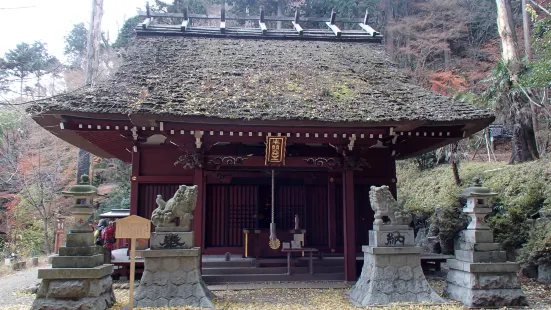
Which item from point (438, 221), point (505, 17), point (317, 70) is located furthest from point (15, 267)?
point (505, 17)

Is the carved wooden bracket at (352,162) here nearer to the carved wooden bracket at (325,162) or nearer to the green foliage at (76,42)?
the carved wooden bracket at (325,162)

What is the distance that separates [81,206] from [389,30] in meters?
18.4

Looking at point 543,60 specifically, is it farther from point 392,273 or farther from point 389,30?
point 389,30

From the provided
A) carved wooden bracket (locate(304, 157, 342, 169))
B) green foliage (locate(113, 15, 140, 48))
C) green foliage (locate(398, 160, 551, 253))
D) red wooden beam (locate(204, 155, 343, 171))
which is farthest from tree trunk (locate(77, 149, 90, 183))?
green foliage (locate(398, 160, 551, 253))

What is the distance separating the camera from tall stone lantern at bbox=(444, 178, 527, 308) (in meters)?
6.07

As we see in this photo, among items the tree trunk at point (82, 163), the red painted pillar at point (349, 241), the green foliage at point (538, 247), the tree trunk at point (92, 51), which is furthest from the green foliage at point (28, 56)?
the green foliage at point (538, 247)

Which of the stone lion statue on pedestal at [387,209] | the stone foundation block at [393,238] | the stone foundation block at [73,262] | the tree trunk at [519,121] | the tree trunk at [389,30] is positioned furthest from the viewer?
the tree trunk at [389,30]

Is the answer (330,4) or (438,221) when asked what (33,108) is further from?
(330,4)

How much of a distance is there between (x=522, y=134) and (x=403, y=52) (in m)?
9.70

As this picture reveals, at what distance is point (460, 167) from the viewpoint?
12.8m

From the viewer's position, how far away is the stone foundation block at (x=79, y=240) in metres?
5.84

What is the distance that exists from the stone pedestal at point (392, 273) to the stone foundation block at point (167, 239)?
2.96 meters

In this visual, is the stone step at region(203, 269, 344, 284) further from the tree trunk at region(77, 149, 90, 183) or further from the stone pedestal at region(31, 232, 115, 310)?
the tree trunk at region(77, 149, 90, 183)

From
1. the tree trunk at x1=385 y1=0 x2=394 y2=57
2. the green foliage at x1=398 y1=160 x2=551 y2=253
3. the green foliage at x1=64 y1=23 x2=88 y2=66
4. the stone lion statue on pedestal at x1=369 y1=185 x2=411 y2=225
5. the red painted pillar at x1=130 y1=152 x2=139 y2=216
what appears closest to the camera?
the stone lion statue on pedestal at x1=369 y1=185 x2=411 y2=225
